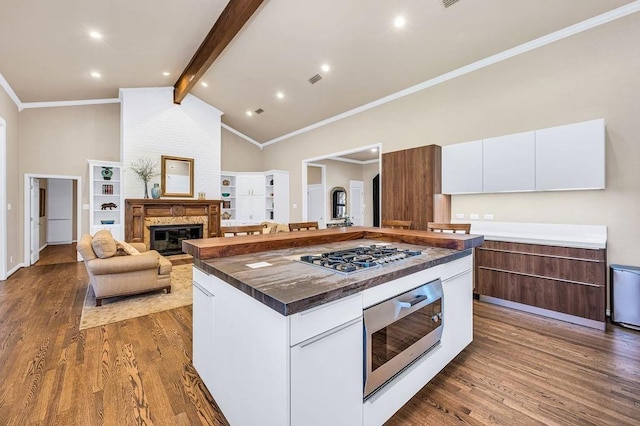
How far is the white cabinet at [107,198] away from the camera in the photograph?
254 inches

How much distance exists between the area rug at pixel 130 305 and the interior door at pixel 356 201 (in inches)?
253

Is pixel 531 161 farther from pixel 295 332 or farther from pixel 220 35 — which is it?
pixel 220 35

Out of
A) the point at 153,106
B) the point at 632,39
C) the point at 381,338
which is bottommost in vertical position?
the point at 381,338

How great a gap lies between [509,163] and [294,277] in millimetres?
3637

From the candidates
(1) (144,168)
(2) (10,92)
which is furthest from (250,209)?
(2) (10,92)

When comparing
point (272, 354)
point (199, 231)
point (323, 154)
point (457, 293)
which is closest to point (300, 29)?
point (323, 154)

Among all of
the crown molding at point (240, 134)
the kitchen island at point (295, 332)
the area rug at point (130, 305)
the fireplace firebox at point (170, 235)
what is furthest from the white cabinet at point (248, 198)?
the kitchen island at point (295, 332)

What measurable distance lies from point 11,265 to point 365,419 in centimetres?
699

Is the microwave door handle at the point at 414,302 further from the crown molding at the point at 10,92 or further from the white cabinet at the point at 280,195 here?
the crown molding at the point at 10,92

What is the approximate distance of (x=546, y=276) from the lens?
316cm

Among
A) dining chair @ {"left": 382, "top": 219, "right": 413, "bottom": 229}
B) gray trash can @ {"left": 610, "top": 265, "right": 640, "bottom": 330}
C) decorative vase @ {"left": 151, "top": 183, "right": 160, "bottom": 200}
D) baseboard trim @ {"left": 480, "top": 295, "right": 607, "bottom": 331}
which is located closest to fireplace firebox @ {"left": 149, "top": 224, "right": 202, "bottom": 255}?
decorative vase @ {"left": 151, "top": 183, "right": 160, "bottom": 200}

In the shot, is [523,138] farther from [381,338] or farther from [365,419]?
[365,419]

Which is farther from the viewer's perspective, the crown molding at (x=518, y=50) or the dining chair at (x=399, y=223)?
the dining chair at (x=399, y=223)

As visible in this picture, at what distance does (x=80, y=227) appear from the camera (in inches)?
258
